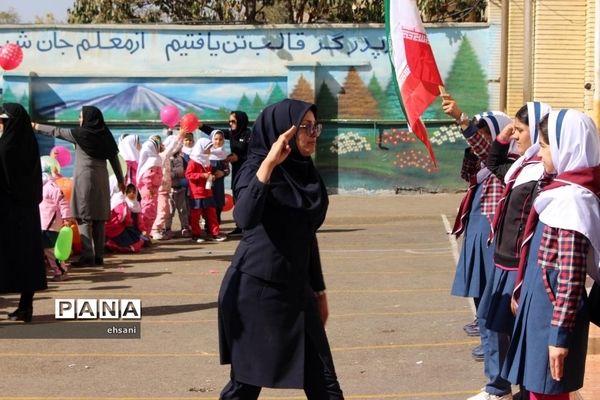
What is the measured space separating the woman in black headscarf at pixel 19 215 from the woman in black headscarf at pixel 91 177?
354 centimetres

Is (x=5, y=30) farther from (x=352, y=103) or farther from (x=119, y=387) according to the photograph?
(x=119, y=387)

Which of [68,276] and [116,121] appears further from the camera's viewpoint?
[116,121]

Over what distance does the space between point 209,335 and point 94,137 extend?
4.81 m

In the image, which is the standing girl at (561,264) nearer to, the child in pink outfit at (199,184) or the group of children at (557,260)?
the group of children at (557,260)

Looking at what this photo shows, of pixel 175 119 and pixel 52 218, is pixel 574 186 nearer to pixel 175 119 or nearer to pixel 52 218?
pixel 52 218

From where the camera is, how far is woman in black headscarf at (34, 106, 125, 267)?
558 inches

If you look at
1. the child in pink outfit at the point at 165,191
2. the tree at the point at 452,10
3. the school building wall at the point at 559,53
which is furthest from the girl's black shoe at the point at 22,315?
the tree at the point at 452,10

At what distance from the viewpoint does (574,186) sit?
534 cm

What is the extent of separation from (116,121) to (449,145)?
6.92 meters

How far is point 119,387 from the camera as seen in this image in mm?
8102

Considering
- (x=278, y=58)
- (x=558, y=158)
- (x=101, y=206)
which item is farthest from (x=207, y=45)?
(x=558, y=158)

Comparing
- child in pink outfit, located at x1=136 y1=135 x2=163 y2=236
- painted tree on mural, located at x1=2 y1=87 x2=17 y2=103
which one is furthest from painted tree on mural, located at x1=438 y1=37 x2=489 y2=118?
child in pink outfit, located at x1=136 y1=135 x2=163 y2=236

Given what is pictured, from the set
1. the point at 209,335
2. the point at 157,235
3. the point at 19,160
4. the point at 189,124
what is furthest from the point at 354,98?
the point at 209,335

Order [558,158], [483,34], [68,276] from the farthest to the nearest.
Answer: [483,34]
[68,276]
[558,158]
